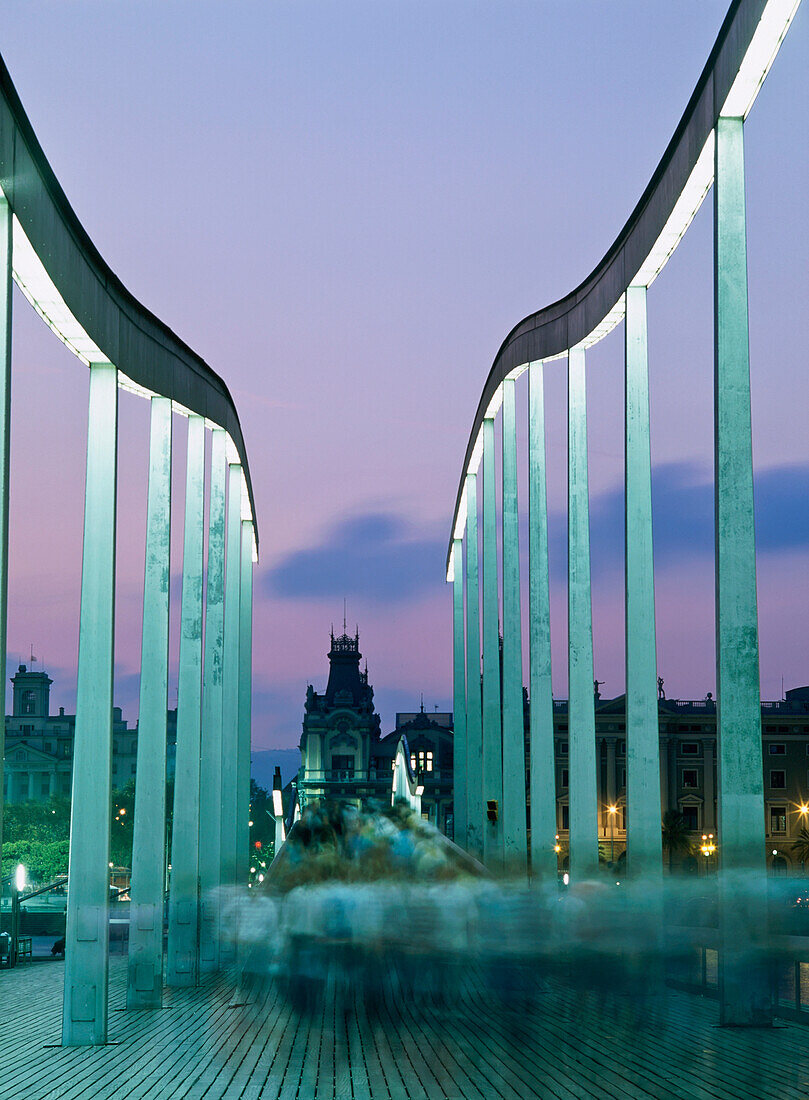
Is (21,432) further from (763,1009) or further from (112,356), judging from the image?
(763,1009)

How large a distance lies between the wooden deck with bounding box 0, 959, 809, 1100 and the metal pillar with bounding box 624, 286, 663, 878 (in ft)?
6.95

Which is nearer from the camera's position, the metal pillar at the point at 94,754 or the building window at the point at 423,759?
the metal pillar at the point at 94,754

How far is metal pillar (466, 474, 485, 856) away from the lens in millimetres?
41906

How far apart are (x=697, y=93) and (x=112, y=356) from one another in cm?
758

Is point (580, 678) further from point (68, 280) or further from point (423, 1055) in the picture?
point (68, 280)

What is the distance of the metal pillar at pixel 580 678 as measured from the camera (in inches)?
864

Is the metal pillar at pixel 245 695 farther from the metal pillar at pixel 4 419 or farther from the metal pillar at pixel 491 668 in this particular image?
the metal pillar at pixel 4 419

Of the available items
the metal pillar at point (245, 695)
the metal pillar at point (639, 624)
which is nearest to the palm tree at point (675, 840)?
the metal pillar at point (245, 695)

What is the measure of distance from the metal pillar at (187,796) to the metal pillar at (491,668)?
9.08 metres

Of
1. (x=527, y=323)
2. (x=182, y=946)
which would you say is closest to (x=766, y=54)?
(x=527, y=323)

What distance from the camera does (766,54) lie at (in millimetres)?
13375

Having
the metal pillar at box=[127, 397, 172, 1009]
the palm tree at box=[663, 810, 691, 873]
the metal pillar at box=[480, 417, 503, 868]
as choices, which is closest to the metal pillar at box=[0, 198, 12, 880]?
the metal pillar at box=[127, 397, 172, 1009]

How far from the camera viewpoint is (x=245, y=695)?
42.1m

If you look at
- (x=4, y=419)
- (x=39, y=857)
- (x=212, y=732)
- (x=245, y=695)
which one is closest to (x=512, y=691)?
(x=212, y=732)
